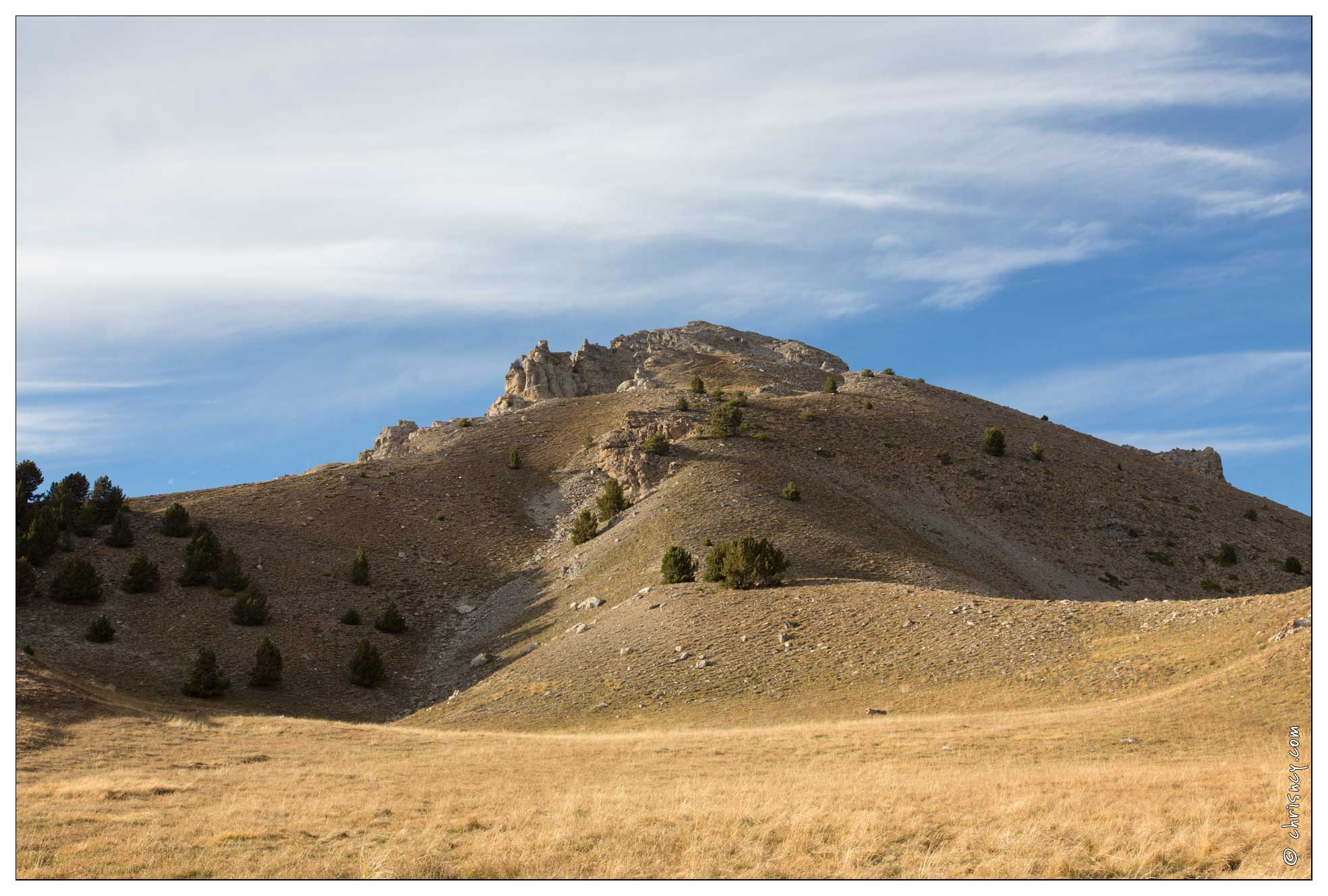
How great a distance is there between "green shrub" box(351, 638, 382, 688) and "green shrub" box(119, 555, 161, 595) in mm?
13690

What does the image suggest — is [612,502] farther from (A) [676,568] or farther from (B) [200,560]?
(B) [200,560]

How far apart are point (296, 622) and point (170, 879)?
3885 centimetres

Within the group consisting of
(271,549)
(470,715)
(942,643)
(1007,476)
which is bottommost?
(470,715)

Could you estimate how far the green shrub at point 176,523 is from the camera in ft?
185

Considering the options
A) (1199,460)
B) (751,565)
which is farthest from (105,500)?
(1199,460)

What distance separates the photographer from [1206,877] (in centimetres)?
1198

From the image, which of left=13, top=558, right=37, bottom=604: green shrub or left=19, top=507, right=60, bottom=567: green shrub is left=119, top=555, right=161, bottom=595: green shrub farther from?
left=19, top=507, right=60, bottom=567: green shrub

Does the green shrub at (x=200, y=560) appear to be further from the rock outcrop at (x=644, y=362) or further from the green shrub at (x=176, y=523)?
the rock outcrop at (x=644, y=362)

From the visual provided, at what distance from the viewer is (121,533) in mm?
54094

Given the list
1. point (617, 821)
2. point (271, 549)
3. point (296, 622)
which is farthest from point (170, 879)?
point (271, 549)

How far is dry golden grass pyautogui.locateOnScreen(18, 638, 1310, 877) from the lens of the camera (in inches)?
509

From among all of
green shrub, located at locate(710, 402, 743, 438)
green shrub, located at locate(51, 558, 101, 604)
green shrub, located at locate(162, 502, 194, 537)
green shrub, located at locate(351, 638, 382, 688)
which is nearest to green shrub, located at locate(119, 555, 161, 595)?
green shrub, located at locate(51, 558, 101, 604)

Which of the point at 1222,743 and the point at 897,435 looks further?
the point at 897,435

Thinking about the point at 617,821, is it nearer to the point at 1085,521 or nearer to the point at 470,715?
the point at 470,715
